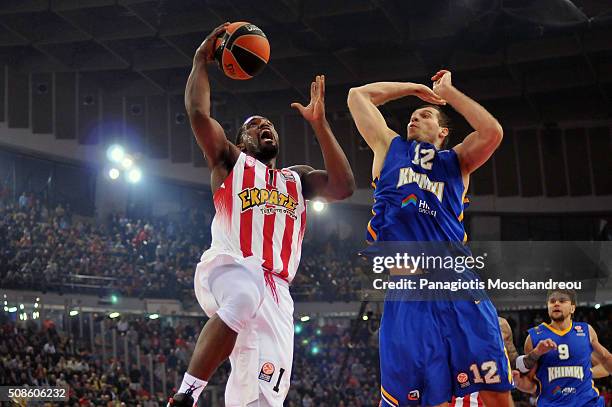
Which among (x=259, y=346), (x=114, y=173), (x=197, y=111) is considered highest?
(x=114, y=173)

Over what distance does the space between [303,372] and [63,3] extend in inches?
483

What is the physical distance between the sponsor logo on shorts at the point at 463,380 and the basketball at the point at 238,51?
92.2 inches

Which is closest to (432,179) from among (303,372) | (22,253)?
(22,253)

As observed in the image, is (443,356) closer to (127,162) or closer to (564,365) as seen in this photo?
(564,365)

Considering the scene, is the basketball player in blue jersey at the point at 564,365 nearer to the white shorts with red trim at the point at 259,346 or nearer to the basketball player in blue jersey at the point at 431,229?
the basketball player in blue jersey at the point at 431,229

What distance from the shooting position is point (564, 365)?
7.54m

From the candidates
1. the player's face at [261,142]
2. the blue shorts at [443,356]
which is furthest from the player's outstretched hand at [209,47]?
the blue shorts at [443,356]

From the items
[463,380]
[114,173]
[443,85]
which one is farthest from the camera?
[114,173]

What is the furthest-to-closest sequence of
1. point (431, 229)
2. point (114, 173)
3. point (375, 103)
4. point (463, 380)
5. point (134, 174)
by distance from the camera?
1. point (114, 173)
2. point (134, 174)
3. point (375, 103)
4. point (431, 229)
5. point (463, 380)

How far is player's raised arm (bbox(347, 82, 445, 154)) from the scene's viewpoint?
195 inches

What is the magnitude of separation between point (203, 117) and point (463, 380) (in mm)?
2146

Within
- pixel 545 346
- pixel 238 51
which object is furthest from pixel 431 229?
pixel 545 346

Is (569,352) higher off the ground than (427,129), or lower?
lower

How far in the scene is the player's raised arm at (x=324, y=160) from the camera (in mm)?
5168
